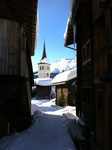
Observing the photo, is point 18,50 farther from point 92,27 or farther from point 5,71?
point 92,27

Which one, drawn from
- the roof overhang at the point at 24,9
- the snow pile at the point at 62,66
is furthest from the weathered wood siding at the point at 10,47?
the snow pile at the point at 62,66

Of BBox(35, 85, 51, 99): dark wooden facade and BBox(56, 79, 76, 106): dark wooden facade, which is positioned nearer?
BBox(56, 79, 76, 106): dark wooden facade

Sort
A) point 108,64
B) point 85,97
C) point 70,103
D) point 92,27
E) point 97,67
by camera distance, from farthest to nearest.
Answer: point 70,103 < point 85,97 < point 92,27 < point 97,67 < point 108,64

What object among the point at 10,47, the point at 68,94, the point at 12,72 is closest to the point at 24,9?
the point at 10,47

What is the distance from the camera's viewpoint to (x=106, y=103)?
10.4ft

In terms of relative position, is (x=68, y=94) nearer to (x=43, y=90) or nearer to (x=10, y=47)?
(x=10, y=47)

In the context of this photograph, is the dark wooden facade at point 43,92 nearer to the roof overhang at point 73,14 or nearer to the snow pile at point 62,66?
the roof overhang at point 73,14

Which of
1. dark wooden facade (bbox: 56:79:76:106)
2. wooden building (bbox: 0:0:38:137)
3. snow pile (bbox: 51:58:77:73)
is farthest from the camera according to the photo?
snow pile (bbox: 51:58:77:73)

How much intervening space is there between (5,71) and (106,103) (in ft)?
12.8

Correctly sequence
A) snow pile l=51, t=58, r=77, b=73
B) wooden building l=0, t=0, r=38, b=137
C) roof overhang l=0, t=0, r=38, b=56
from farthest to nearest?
snow pile l=51, t=58, r=77, b=73 < roof overhang l=0, t=0, r=38, b=56 < wooden building l=0, t=0, r=38, b=137

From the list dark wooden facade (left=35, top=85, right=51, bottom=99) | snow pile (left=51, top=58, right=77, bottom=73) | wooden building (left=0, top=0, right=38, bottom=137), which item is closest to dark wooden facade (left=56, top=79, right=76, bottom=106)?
wooden building (left=0, top=0, right=38, bottom=137)

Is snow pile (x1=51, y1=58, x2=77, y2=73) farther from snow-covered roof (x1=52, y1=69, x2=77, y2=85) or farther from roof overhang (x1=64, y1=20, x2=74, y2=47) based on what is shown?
roof overhang (x1=64, y1=20, x2=74, y2=47)

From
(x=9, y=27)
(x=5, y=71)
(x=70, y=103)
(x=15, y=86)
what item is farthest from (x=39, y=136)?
(x=70, y=103)

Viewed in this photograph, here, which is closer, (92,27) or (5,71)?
(92,27)
